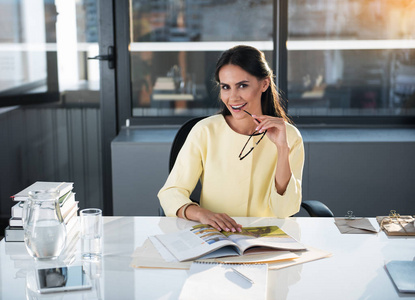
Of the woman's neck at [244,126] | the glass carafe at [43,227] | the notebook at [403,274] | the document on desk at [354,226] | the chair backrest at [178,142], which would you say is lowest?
the document on desk at [354,226]

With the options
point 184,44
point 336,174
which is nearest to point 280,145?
point 336,174

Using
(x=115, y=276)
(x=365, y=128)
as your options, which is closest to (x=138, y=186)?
(x=365, y=128)

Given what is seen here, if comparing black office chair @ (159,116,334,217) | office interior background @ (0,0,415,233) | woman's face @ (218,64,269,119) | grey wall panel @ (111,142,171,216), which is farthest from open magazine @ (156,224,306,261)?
office interior background @ (0,0,415,233)

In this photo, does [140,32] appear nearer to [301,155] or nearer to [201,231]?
[301,155]

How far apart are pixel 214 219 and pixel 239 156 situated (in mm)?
405

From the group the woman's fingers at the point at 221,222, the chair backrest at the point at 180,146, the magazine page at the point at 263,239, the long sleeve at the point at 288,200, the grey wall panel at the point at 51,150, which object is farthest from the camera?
the grey wall panel at the point at 51,150

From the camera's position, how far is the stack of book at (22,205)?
1593 mm

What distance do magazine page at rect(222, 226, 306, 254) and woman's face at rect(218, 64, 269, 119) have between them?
0.56 meters

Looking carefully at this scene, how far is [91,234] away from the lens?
58.5 inches

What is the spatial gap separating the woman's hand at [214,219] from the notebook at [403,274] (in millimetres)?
458

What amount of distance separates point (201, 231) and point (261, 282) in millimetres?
358

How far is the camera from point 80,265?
1.42 metres

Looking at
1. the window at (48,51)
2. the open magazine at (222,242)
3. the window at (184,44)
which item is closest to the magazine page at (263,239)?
the open magazine at (222,242)

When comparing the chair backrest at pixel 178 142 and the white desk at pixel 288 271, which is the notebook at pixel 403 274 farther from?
the chair backrest at pixel 178 142
